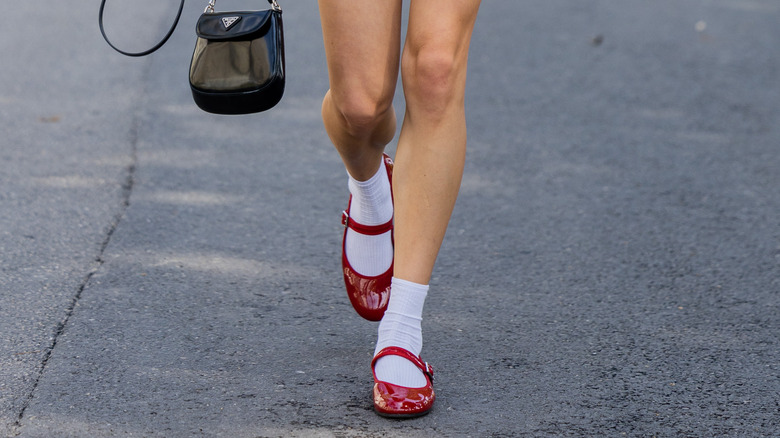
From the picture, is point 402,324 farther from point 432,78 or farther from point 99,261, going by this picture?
point 99,261

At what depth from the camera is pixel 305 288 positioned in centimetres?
315

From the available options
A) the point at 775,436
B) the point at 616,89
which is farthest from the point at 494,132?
the point at 775,436

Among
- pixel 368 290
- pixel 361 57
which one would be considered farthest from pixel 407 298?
pixel 361 57

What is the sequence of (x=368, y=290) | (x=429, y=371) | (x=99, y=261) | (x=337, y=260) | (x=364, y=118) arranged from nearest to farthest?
(x=429, y=371), (x=364, y=118), (x=368, y=290), (x=99, y=261), (x=337, y=260)

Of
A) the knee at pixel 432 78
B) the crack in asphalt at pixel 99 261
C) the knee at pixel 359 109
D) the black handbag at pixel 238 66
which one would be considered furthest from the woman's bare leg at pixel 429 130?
the crack in asphalt at pixel 99 261

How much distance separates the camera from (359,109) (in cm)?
252

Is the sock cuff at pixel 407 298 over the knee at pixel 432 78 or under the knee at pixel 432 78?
under

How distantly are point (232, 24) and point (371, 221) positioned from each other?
2.49 ft

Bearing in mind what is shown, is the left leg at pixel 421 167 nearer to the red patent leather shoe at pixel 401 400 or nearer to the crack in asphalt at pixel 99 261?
the red patent leather shoe at pixel 401 400

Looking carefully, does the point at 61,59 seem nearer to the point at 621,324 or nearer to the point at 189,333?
the point at 189,333

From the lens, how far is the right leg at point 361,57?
2396 millimetres

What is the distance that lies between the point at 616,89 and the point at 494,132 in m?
1.21

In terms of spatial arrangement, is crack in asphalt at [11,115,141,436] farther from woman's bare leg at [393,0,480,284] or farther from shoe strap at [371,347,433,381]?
woman's bare leg at [393,0,480,284]

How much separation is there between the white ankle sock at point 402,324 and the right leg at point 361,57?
1.48ft
